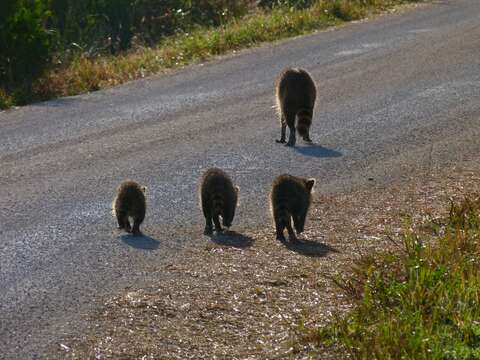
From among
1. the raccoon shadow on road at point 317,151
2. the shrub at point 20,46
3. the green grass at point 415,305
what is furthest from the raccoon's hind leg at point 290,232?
the shrub at point 20,46

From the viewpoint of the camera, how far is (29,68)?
1652 centimetres

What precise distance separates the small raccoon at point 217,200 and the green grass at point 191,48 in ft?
20.5

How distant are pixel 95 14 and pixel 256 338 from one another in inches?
638

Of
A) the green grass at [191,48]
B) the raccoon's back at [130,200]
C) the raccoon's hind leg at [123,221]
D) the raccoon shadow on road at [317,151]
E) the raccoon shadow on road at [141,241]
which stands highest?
the raccoon's back at [130,200]

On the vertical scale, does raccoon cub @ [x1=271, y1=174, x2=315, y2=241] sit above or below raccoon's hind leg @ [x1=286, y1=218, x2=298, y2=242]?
above

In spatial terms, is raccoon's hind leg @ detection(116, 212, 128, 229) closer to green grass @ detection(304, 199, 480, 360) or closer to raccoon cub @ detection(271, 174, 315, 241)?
raccoon cub @ detection(271, 174, 315, 241)

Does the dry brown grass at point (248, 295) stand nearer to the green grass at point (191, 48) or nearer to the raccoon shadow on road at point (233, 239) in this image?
the raccoon shadow on road at point (233, 239)

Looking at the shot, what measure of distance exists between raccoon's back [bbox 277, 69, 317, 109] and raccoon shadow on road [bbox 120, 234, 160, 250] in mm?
3580

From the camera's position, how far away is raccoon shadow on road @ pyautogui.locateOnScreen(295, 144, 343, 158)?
12.3 m

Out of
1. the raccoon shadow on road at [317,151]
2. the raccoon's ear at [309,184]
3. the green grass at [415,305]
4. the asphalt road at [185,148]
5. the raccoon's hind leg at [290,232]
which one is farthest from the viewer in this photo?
the raccoon shadow on road at [317,151]

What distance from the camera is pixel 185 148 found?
41.3 feet

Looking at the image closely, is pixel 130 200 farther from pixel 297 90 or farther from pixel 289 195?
pixel 297 90

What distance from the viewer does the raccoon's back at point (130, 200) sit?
9.63m

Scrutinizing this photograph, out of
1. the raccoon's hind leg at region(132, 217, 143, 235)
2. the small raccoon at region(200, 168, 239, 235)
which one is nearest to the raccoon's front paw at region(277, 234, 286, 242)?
the small raccoon at region(200, 168, 239, 235)
